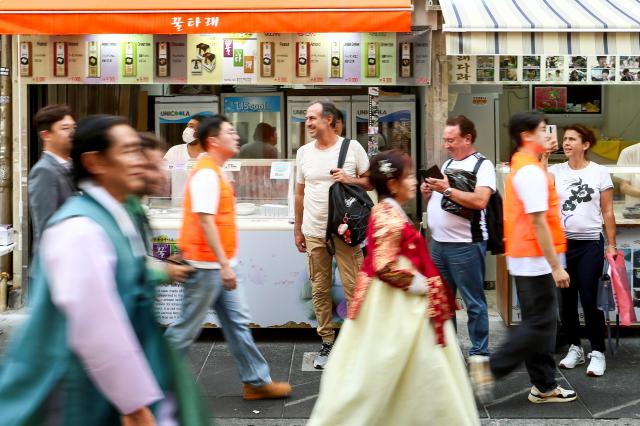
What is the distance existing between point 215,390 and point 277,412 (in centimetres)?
71

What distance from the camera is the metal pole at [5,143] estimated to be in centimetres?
858

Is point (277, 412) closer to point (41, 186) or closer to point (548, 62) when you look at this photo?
point (41, 186)

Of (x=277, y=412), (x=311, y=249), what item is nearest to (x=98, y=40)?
(x=311, y=249)

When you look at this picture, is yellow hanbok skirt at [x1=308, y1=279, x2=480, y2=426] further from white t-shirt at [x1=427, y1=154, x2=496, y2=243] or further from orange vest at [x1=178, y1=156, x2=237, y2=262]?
white t-shirt at [x1=427, y1=154, x2=496, y2=243]

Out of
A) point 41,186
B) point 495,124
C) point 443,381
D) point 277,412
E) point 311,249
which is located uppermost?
point 495,124

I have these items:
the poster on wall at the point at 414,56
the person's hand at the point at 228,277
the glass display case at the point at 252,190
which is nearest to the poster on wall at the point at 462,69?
the poster on wall at the point at 414,56

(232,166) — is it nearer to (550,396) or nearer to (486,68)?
(486,68)

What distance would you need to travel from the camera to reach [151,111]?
381 inches

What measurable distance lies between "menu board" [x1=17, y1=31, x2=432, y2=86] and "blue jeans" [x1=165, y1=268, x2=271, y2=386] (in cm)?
292

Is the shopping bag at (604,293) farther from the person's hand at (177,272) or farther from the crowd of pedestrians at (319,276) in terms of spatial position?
the person's hand at (177,272)

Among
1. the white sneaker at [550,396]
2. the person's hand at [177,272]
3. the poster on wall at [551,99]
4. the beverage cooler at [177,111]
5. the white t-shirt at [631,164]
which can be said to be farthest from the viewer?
the poster on wall at [551,99]

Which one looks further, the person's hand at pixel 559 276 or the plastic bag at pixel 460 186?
the plastic bag at pixel 460 186

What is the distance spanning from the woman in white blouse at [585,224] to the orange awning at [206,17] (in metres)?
1.73

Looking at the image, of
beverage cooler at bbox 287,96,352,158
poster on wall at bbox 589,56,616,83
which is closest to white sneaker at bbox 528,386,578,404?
poster on wall at bbox 589,56,616,83
